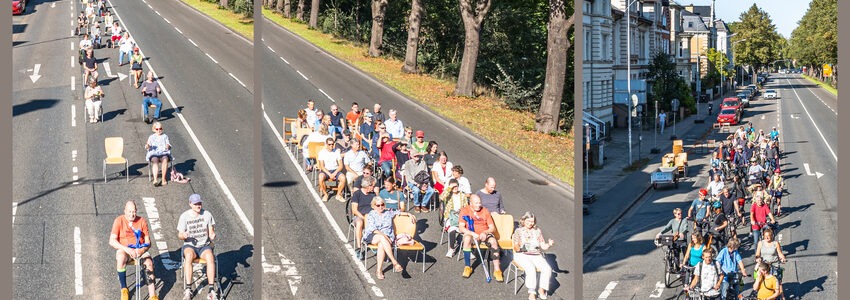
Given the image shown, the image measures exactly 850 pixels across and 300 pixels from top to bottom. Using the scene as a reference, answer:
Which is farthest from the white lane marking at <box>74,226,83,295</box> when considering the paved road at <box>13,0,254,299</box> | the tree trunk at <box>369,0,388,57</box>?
the tree trunk at <box>369,0,388,57</box>

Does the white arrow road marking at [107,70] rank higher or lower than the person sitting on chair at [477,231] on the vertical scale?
higher

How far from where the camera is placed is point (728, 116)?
17422 mm

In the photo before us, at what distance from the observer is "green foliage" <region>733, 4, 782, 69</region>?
55.9 feet

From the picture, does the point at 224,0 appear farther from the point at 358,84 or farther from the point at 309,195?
the point at 358,84

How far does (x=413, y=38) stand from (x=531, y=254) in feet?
45.8

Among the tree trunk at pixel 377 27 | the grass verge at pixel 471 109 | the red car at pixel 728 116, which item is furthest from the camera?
the tree trunk at pixel 377 27

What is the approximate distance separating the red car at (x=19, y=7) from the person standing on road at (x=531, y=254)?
1064 cm

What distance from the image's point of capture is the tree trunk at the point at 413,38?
2447 cm

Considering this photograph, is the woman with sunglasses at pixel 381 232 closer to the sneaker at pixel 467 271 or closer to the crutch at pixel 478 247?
the crutch at pixel 478 247

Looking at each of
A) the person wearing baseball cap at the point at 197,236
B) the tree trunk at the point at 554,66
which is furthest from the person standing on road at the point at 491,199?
the tree trunk at the point at 554,66

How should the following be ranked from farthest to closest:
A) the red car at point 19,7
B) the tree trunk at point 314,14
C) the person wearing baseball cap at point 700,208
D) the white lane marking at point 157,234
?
the tree trunk at point 314,14 → the red car at point 19,7 → the person wearing baseball cap at point 700,208 → the white lane marking at point 157,234

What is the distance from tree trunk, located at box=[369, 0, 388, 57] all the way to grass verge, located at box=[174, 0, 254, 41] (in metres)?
9.15

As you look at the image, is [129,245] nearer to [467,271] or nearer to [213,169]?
[213,169]

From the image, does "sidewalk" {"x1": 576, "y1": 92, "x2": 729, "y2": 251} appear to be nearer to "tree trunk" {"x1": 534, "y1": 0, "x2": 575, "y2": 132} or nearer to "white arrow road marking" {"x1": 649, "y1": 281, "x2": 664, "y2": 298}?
"white arrow road marking" {"x1": 649, "y1": 281, "x2": 664, "y2": 298}
